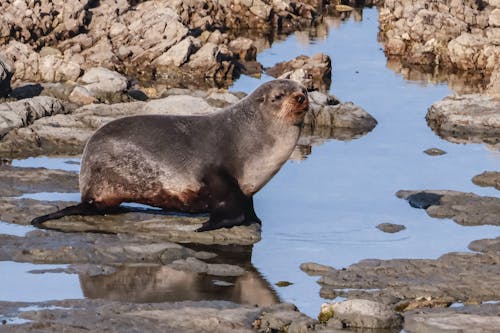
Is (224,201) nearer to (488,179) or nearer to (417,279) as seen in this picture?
(417,279)

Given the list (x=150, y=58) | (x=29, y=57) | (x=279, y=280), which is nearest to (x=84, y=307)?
(x=279, y=280)

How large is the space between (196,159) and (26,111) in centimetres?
638

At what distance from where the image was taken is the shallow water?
13891mm

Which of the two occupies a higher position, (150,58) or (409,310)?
(409,310)

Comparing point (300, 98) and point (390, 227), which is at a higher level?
point (300, 98)

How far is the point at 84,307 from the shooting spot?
12125 mm

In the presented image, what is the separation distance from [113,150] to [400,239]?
11.9ft

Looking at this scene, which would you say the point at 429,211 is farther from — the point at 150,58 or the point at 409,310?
the point at 150,58

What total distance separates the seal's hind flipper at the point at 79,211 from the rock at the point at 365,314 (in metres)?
4.54

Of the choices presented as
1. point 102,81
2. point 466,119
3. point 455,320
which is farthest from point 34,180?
point 466,119

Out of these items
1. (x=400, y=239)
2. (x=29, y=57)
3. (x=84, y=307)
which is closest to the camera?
(x=84, y=307)

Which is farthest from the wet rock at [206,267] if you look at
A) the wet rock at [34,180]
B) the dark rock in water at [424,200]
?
the dark rock in water at [424,200]

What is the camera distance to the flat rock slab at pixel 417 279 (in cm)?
1315

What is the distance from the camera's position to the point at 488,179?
18.7 metres
